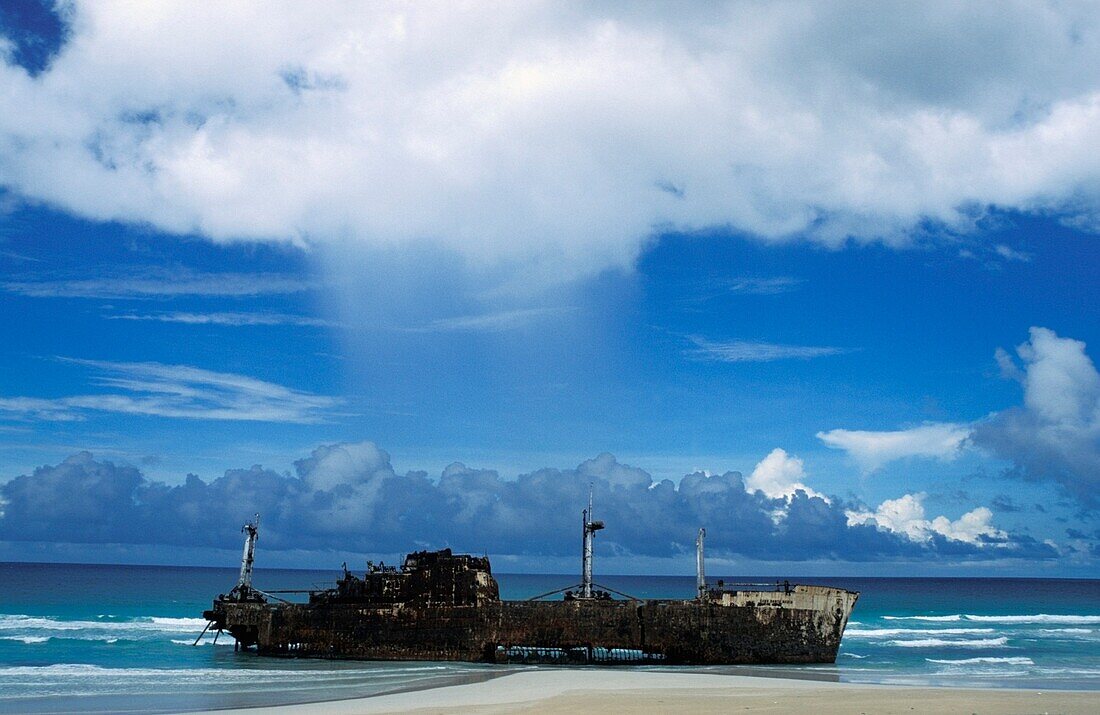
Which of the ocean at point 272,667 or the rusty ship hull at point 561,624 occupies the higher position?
the rusty ship hull at point 561,624

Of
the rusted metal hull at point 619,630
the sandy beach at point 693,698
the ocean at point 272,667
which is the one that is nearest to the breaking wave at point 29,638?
the ocean at point 272,667

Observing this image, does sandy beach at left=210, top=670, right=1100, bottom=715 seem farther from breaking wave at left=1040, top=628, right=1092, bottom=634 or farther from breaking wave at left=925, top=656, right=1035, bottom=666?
breaking wave at left=1040, top=628, right=1092, bottom=634

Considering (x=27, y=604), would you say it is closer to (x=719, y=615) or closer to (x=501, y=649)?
(x=501, y=649)

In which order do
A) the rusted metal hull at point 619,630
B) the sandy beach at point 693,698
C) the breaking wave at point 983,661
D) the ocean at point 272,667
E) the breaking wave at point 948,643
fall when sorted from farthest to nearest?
the breaking wave at point 948,643, the breaking wave at point 983,661, the rusted metal hull at point 619,630, the ocean at point 272,667, the sandy beach at point 693,698

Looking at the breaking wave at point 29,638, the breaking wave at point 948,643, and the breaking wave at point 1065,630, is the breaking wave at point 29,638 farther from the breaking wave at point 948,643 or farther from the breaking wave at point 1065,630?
the breaking wave at point 1065,630

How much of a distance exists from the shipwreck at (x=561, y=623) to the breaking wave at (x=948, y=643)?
57.0 feet

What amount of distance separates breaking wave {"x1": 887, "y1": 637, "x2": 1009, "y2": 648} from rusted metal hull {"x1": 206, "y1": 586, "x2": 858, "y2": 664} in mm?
17351

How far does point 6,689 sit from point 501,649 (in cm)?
1582

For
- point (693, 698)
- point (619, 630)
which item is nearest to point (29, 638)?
point (619, 630)

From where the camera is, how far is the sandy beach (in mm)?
20875

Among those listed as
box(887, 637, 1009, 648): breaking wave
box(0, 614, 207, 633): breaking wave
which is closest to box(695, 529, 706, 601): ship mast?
box(887, 637, 1009, 648): breaking wave

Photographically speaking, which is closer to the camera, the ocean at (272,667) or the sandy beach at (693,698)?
the sandy beach at (693,698)

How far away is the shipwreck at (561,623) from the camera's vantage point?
3016 centimetres

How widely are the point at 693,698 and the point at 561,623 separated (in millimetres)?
8767
